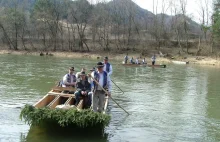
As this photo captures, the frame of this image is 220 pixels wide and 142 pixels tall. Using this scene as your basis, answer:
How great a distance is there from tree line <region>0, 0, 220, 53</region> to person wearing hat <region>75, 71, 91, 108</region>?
4682 centimetres

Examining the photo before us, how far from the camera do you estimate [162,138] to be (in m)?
10.0

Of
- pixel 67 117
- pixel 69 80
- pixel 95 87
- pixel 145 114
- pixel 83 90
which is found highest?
pixel 95 87

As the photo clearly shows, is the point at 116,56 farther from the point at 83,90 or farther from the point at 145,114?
the point at 83,90

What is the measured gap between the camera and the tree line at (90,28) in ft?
199

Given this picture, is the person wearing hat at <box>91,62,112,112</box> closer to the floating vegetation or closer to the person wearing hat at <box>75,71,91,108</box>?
the floating vegetation

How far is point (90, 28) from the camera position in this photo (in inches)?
2520

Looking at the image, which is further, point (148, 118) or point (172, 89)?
point (172, 89)

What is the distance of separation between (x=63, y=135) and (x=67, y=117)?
72 centimetres

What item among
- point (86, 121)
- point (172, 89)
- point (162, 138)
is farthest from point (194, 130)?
point (172, 89)

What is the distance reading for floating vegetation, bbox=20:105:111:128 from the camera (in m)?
9.13

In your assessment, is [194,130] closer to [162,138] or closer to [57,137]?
[162,138]

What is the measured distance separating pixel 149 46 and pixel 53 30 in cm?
1788

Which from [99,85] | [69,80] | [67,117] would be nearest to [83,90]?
[69,80]

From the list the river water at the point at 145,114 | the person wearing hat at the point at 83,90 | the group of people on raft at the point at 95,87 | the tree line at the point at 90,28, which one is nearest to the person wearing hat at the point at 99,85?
the group of people on raft at the point at 95,87
